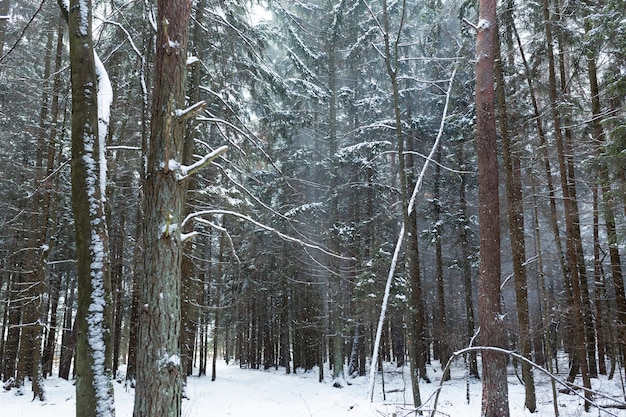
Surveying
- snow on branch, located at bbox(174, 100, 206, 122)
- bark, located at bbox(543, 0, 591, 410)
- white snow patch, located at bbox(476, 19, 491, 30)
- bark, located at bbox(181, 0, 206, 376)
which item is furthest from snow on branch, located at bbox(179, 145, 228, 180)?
bark, located at bbox(543, 0, 591, 410)

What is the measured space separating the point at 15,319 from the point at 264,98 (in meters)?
14.5

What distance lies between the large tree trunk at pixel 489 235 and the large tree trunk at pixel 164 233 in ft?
17.4

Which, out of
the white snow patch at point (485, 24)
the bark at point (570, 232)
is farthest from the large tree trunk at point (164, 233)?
the bark at point (570, 232)

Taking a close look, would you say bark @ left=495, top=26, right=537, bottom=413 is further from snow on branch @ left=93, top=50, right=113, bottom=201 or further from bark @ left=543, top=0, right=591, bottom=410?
snow on branch @ left=93, top=50, right=113, bottom=201

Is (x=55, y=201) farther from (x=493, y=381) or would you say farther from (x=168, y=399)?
(x=493, y=381)

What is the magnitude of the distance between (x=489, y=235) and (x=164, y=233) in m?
5.65

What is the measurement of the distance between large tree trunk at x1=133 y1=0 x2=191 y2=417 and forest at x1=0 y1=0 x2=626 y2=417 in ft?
0.06

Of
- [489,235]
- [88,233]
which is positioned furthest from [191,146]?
[489,235]

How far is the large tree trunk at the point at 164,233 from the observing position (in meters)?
3.14

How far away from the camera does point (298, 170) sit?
20062 millimetres

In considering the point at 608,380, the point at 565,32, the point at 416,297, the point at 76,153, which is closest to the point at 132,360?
the point at 416,297

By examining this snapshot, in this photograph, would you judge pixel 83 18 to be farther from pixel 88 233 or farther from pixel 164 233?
pixel 164 233

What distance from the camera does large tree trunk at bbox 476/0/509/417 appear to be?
255 inches

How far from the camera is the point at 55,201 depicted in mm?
12656
